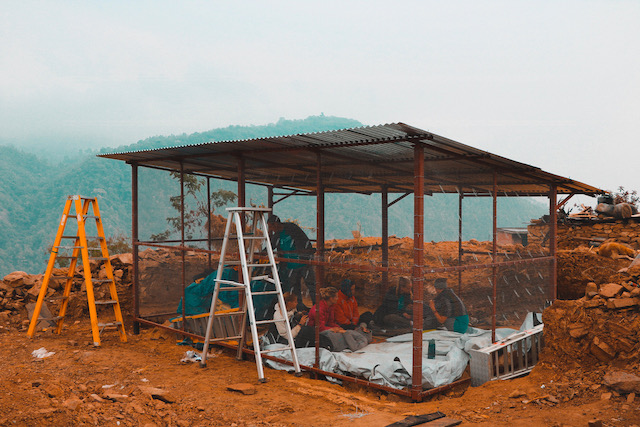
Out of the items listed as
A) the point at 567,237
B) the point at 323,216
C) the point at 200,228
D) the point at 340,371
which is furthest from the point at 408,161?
the point at 567,237

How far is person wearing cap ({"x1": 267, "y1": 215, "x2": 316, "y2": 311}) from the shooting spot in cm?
695

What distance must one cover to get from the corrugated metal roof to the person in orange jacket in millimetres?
1753

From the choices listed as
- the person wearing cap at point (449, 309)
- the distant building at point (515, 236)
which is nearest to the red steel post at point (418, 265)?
the person wearing cap at point (449, 309)

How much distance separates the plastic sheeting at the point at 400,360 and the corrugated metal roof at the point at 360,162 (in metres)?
2.07

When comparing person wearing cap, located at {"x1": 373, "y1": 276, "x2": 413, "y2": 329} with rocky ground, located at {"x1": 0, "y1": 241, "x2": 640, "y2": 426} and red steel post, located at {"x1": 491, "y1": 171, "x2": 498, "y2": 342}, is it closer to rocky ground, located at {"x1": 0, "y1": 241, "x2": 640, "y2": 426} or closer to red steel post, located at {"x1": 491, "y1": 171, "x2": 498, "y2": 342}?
rocky ground, located at {"x1": 0, "y1": 241, "x2": 640, "y2": 426}

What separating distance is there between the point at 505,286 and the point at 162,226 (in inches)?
239

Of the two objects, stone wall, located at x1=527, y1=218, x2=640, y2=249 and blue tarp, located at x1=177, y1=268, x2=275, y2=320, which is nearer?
blue tarp, located at x1=177, y1=268, x2=275, y2=320

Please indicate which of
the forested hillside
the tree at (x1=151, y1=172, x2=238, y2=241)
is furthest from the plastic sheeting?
the tree at (x1=151, y1=172, x2=238, y2=241)

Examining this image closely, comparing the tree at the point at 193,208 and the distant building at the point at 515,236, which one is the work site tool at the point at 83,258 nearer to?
the tree at the point at 193,208

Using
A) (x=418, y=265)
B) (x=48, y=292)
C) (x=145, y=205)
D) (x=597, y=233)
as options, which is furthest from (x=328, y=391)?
(x=597, y=233)

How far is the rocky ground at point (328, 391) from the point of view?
4980 mm

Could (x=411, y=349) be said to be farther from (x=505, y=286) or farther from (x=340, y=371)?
(x=505, y=286)

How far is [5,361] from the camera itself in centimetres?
780

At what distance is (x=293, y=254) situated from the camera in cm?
711
